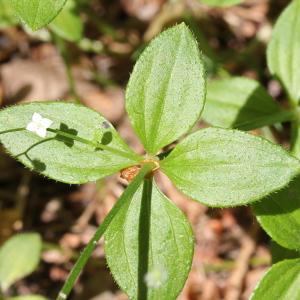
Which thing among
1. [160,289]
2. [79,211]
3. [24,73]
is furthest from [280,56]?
[24,73]

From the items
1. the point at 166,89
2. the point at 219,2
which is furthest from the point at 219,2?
the point at 166,89

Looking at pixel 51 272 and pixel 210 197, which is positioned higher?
pixel 210 197

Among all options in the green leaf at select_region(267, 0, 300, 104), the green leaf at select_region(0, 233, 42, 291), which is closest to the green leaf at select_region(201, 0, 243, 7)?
the green leaf at select_region(267, 0, 300, 104)

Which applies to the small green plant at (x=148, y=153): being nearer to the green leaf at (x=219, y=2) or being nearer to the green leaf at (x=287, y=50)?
the green leaf at (x=219, y=2)

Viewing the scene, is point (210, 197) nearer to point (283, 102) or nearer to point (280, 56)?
point (280, 56)

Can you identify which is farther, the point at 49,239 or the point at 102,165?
the point at 49,239

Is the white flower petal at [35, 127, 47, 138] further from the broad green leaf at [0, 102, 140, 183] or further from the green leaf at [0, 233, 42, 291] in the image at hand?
the green leaf at [0, 233, 42, 291]

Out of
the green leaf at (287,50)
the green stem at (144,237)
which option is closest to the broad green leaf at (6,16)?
the green leaf at (287,50)
